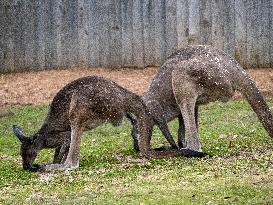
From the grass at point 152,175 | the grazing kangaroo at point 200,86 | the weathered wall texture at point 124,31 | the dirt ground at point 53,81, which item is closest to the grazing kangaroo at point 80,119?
the grass at point 152,175

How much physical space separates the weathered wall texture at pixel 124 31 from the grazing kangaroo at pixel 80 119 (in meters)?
7.74

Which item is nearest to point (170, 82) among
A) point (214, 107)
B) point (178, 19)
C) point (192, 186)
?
point (192, 186)

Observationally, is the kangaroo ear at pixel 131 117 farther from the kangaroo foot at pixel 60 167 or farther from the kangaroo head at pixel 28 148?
the kangaroo head at pixel 28 148

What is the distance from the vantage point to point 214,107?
16.5 m

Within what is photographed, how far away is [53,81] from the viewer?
18.7 meters

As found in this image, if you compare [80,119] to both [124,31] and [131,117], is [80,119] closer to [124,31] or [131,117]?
[131,117]

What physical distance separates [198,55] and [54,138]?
214 cm

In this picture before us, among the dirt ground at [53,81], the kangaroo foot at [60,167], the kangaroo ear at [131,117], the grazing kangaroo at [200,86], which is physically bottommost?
the dirt ground at [53,81]

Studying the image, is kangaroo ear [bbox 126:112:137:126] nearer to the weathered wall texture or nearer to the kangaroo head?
the kangaroo head

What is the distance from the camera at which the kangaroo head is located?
11555mm

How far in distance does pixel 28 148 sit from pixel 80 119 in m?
0.85

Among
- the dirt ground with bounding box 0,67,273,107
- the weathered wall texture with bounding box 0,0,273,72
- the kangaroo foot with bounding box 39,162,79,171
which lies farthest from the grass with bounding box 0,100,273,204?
the weathered wall texture with bounding box 0,0,273,72

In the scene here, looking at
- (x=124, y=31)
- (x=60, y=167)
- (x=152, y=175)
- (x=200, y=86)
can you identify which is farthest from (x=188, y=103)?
(x=124, y=31)

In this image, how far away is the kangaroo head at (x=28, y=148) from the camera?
1155cm
